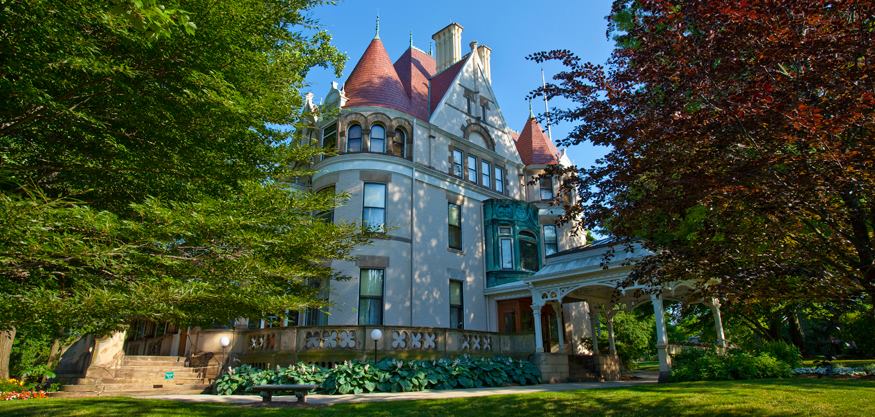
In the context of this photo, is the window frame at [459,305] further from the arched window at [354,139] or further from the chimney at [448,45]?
the chimney at [448,45]

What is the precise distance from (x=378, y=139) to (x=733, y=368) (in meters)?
14.8

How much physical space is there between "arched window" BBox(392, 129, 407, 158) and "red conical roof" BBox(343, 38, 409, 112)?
3.35ft

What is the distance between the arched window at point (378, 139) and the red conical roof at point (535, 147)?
32.6ft

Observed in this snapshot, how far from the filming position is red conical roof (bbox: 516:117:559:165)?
28.2 metres

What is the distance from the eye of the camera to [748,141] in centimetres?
558

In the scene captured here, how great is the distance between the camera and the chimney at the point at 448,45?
28.5m

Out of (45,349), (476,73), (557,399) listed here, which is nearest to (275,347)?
(557,399)

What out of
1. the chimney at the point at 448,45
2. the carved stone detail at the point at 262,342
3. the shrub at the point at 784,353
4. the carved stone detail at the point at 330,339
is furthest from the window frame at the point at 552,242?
the carved stone detail at the point at 262,342

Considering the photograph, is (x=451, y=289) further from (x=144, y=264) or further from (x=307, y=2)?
(x=144, y=264)

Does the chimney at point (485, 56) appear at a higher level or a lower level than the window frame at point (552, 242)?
higher

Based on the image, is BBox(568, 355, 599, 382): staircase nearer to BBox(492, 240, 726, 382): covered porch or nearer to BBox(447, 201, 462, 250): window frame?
BBox(492, 240, 726, 382): covered porch

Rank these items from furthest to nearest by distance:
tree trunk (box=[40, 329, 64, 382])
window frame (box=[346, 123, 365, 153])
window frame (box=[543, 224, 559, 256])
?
tree trunk (box=[40, 329, 64, 382]) < window frame (box=[543, 224, 559, 256]) < window frame (box=[346, 123, 365, 153])

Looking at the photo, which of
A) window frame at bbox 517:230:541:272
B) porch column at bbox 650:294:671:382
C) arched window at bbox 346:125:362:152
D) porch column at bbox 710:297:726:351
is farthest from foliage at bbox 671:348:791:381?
arched window at bbox 346:125:362:152

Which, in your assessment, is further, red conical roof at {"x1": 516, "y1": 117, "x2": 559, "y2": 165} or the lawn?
red conical roof at {"x1": 516, "y1": 117, "x2": 559, "y2": 165}
